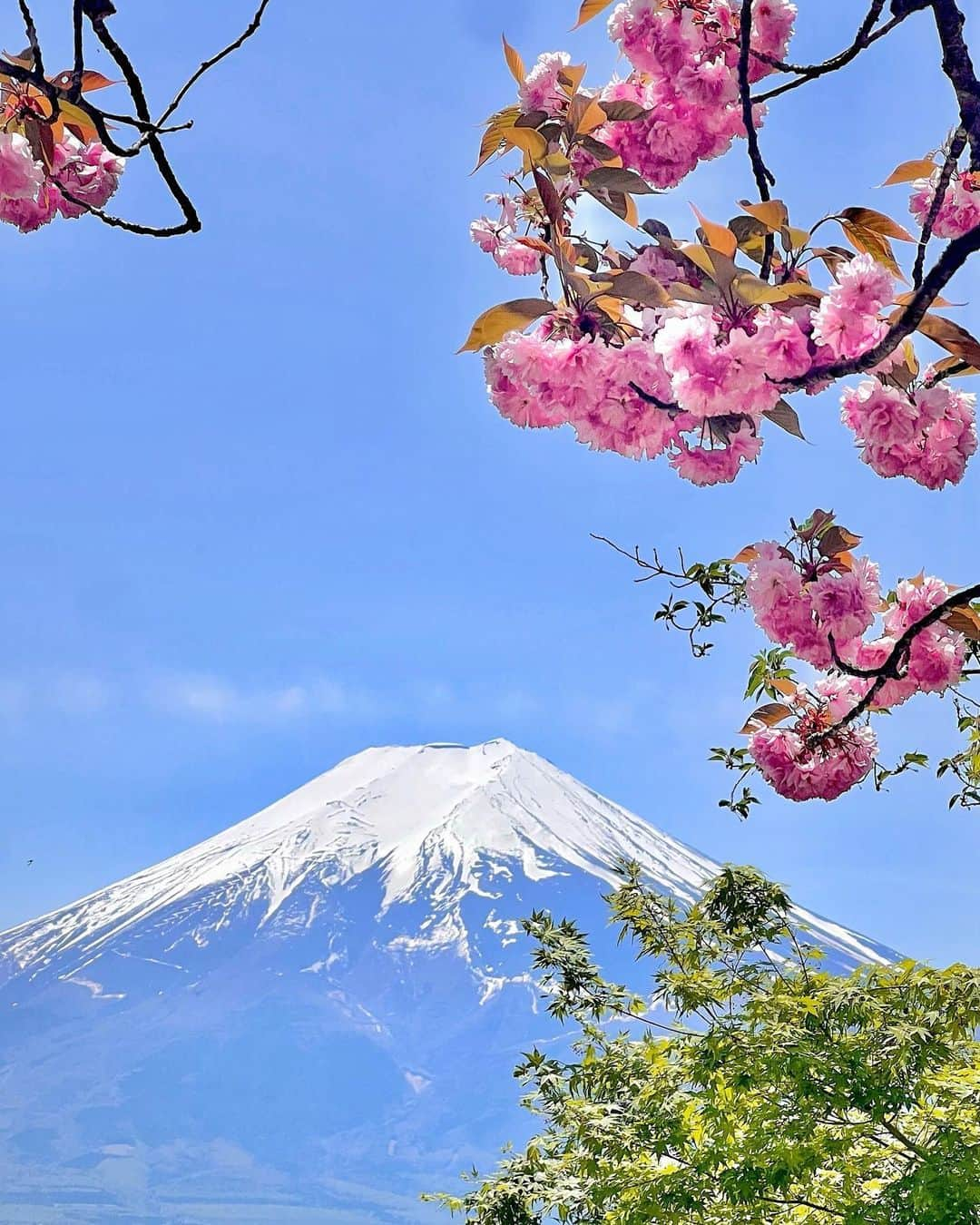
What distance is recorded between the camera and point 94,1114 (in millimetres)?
138750

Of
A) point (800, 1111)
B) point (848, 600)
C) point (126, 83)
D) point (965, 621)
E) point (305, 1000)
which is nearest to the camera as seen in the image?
point (126, 83)

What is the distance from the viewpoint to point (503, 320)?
143 cm

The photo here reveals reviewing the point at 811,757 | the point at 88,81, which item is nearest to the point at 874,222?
the point at 88,81

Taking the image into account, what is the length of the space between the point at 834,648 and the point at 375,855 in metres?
151

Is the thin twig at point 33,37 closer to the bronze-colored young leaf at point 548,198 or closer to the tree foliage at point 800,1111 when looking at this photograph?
the bronze-colored young leaf at point 548,198

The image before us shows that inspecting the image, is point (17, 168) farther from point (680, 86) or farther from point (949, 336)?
point (949, 336)

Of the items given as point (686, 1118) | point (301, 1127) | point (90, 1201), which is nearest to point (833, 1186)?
point (686, 1118)

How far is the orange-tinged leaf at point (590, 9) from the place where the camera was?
1.68 meters

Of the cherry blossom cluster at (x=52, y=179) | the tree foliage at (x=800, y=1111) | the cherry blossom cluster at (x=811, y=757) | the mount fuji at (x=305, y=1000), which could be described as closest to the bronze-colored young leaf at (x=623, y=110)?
the cherry blossom cluster at (x=52, y=179)

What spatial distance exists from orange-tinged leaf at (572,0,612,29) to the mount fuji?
13477cm

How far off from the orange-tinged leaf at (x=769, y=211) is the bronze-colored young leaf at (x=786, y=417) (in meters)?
0.27

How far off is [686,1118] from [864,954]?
410 feet

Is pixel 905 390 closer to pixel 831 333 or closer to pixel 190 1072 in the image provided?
pixel 831 333

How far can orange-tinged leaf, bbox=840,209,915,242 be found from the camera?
1446 millimetres
